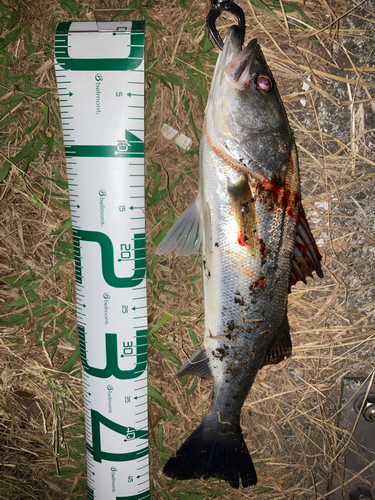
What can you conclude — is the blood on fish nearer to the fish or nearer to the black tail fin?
the fish

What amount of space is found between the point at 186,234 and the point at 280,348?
918mm

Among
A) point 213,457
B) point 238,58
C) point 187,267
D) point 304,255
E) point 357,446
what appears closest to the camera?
point 238,58

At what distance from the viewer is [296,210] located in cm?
181

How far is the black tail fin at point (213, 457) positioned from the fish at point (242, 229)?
0.22 feet

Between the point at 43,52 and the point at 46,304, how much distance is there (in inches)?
70.6

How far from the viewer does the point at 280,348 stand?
6.61 feet

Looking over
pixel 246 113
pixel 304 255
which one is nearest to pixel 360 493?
pixel 304 255

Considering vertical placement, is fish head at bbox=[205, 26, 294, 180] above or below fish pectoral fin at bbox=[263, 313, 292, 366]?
above

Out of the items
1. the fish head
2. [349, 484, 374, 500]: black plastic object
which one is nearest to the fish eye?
the fish head

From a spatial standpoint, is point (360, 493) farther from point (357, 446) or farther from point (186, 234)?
point (186, 234)

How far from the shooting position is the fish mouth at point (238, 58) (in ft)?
5.35

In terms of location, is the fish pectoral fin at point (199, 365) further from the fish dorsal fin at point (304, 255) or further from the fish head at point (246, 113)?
the fish head at point (246, 113)

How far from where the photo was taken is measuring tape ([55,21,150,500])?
201cm

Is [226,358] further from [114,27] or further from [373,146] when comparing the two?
[114,27]
